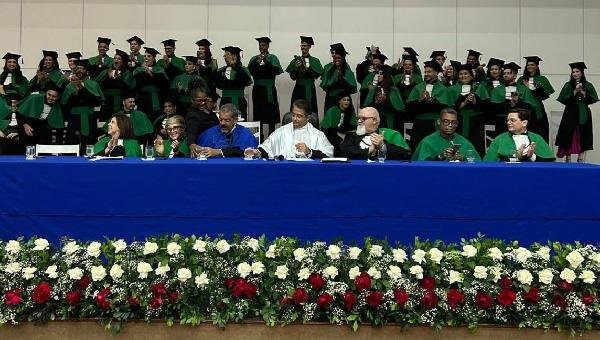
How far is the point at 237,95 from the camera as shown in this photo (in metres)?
9.70

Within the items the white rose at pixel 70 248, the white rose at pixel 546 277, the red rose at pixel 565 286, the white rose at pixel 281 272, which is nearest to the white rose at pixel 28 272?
the white rose at pixel 70 248

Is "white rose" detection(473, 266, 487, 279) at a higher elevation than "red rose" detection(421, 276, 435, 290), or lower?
higher

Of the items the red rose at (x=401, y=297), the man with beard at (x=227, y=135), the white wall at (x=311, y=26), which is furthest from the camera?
the white wall at (x=311, y=26)

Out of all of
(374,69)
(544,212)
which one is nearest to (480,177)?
(544,212)

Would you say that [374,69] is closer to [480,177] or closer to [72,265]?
[480,177]

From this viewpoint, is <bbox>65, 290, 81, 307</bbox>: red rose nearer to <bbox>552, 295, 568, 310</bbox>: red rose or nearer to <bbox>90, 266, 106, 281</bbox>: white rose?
<bbox>90, 266, 106, 281</bbox>: white rose

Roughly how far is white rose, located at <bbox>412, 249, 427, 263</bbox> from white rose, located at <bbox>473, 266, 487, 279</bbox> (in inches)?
10.5

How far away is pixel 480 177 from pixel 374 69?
5.67 meters

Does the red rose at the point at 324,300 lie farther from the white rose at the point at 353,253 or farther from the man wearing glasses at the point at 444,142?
the man wearing glasses at the point at 444,142

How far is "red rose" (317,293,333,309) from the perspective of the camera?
125 inches

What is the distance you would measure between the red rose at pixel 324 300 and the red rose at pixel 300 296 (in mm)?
69

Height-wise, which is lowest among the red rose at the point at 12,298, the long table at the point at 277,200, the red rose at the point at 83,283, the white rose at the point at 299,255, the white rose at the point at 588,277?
the red rose at the point at 12,298

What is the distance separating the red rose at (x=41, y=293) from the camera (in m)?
3.15

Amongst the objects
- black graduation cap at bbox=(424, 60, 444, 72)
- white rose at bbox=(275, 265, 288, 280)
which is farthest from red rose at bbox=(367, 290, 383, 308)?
black graduation cap at bbox=(424, 60, 444, 72)
